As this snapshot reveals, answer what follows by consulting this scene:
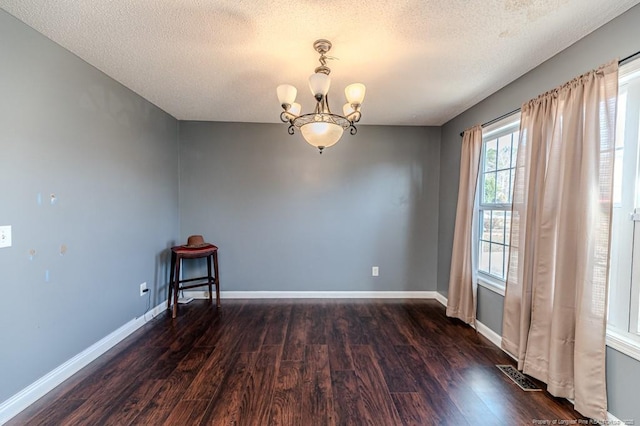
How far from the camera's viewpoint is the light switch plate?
159cm

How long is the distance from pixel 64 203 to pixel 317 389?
2264mm

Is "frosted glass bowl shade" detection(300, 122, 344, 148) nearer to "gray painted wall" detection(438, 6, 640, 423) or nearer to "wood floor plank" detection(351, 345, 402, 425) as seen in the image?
"gray painted wall" detection(438, 6, 640, 423)

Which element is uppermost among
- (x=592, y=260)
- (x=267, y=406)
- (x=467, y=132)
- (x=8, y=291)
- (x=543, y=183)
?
(x=467, y=132)

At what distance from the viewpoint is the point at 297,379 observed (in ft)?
6.66

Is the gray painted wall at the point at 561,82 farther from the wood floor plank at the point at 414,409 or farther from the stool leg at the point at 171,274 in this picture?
the stool leg at the point at 171,274

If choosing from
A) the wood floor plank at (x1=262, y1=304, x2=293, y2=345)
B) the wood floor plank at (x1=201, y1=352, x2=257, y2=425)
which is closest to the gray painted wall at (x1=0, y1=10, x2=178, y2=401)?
the wood floor plank at (x1=201, y1=352, x2=257, y2=425)

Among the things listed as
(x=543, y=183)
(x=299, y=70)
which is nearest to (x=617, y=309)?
(x=543, y=183)

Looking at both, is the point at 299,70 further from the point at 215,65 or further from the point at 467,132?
the point at 467,132

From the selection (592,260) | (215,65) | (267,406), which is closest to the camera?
(592,260)

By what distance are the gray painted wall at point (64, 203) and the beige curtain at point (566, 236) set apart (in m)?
3.40

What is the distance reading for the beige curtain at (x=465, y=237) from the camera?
9.39 ft

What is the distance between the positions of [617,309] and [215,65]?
10.4ft

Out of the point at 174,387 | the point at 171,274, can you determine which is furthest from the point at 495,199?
the point at 171,274

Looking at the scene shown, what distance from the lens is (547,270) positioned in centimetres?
192
